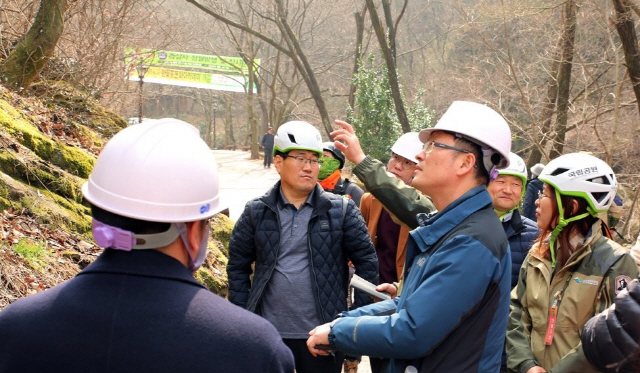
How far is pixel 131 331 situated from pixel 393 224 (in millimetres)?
3534

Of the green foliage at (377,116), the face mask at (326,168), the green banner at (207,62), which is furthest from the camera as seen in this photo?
the green banner at (207,62)

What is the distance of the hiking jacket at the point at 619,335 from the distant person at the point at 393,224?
8.77 feet

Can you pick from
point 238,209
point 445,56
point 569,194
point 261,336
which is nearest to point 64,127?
point 569,194

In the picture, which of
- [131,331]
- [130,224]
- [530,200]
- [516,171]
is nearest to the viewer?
[131,331]

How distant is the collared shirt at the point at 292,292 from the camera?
3982mm

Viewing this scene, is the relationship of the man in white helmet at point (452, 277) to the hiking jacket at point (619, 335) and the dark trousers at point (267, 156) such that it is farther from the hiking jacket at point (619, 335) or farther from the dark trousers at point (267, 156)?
the dark trousers at point (267, 156)

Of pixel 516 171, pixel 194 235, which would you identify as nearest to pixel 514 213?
pixel 516 171

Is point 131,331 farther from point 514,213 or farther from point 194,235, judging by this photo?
point 514,213

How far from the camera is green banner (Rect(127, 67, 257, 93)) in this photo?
3597 centimetres

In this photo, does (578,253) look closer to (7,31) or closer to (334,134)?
(334,134)

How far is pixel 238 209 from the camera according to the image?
16719 millimetres

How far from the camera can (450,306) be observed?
2.21m

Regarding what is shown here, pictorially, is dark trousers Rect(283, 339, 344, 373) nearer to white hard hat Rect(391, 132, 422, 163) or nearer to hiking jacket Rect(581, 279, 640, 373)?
white hard hat Rect(391, 132, 422, 163)

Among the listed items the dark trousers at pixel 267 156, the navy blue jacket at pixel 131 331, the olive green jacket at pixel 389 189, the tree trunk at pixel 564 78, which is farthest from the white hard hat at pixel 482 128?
the dark trousers at pixel 267 156
